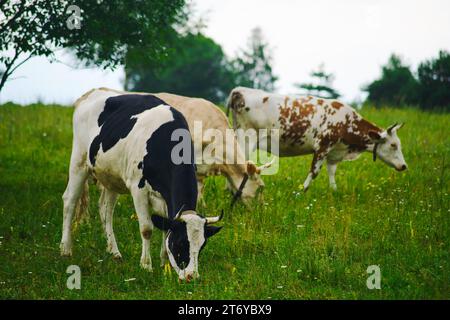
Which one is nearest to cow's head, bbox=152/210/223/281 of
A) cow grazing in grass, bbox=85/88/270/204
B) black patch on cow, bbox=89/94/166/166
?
black patch on cow, bbox=89/94/166/166

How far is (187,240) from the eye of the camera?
7469mm

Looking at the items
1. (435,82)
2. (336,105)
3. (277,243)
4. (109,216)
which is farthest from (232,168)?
(435,82)

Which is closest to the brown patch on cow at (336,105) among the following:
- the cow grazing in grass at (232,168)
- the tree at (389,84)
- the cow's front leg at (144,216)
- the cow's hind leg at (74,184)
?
the cow grazing in grass at (232,168)

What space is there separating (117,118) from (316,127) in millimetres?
6181

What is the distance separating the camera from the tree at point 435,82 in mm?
25406

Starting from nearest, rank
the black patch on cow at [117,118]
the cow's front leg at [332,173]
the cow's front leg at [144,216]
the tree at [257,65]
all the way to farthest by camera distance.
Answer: the cow's front leg at [144,216] → the black patch on cow at [117,118] → the cow's front leg at [332,173] → the tree at [257,65]

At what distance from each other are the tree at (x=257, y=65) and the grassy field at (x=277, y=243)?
40529 mm

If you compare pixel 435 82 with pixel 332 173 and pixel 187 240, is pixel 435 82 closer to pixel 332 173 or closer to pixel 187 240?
pixel 332 173

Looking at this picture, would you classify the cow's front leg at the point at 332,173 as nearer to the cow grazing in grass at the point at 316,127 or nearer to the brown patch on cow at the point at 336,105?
the cow grazing in grass at the point at 316,127

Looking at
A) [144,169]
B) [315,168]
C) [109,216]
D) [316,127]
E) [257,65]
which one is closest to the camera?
[144,169]

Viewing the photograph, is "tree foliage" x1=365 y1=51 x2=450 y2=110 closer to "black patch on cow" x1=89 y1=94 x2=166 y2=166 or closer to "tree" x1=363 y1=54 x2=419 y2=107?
"tree" x1=363 y1=54 x2=419 y2=107

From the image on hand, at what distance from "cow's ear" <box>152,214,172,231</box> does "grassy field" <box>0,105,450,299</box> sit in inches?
22.8

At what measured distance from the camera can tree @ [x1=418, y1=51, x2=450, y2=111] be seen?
2541 centimetres

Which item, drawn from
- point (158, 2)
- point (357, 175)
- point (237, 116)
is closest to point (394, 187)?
point (357, 175)
